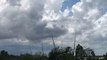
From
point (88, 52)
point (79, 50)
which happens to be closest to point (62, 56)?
point (79, 50)

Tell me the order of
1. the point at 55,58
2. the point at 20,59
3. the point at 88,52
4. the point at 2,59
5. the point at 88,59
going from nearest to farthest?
the point at 20,59 → the point at 55,58 → the point at 2,59 → the point at 88,59 → the point at 88,52

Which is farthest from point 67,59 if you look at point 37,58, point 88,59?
point 88,59

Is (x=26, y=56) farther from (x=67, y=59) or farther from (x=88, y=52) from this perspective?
(x=88, y=52)

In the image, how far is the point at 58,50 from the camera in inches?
3260

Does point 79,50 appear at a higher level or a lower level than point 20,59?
higher

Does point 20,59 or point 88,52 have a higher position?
point 88,52

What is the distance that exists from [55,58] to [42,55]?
671 centimetres

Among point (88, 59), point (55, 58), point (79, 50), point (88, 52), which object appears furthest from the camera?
point (88, 52)

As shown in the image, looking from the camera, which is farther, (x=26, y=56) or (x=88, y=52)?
(x=88, y=52)

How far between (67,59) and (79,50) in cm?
5039

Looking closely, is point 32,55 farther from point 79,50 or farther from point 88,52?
point 88,52

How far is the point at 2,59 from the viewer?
298 feet

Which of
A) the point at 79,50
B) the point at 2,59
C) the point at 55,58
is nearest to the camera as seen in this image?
the point at 55,58

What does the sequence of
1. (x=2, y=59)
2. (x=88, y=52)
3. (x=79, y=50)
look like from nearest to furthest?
(x=2, y=59)
(x=79, y=50)
(x=88, y=52)
